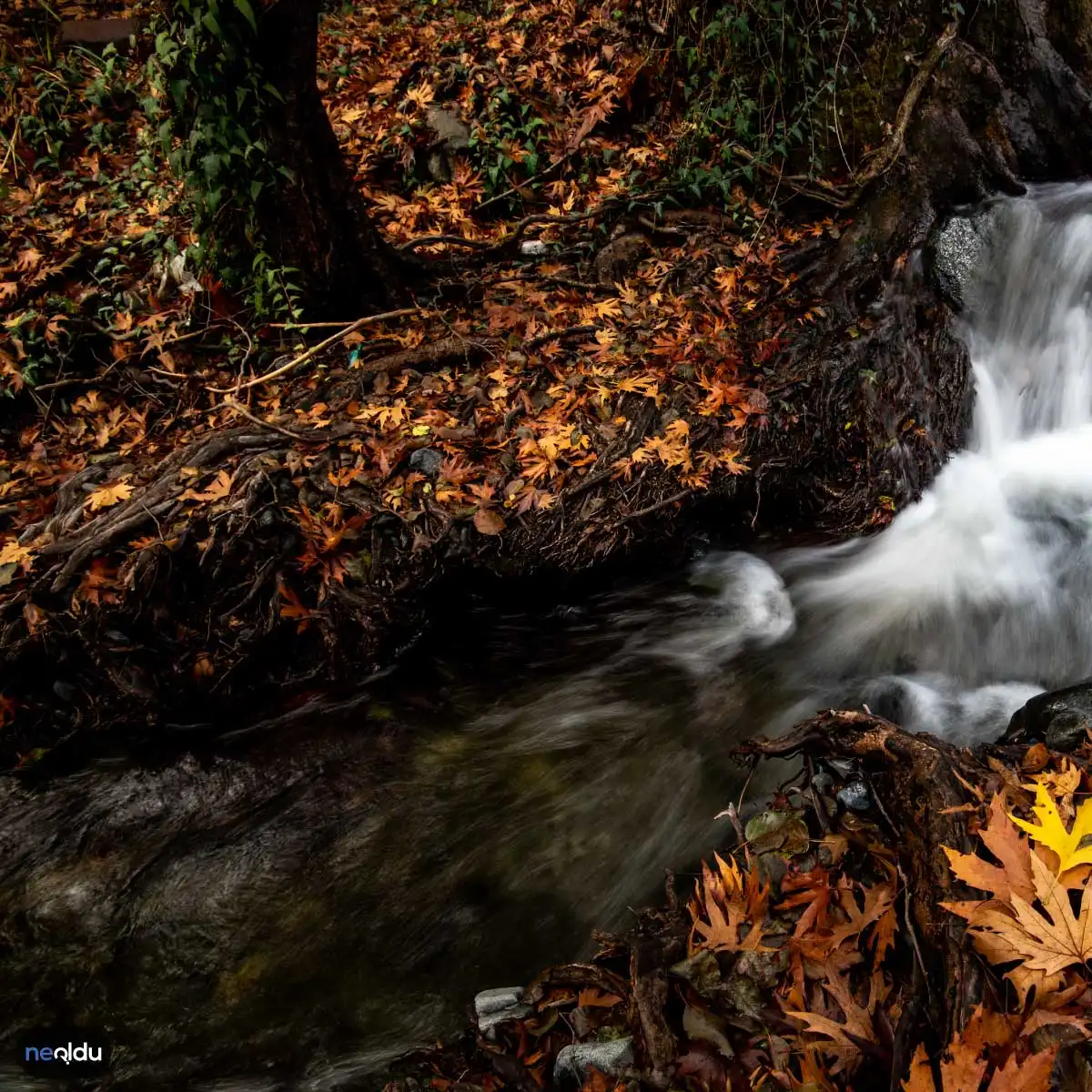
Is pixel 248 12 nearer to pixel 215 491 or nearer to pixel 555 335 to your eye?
pixel 555 335

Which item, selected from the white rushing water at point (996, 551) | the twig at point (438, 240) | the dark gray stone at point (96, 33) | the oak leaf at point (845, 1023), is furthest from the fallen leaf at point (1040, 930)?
the dark gray stone at point (96, 33)

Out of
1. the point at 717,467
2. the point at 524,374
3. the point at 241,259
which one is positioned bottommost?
the point at 717,467

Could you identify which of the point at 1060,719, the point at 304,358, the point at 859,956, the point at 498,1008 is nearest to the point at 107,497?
the point at 304,358

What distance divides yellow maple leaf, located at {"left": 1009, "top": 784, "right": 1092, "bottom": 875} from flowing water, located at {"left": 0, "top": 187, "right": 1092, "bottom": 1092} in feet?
5.88

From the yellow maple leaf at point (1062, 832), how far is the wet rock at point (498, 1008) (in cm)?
170

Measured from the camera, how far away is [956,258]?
569cm

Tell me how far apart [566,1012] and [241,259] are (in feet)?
16.0

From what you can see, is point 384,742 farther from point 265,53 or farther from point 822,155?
point 822,155

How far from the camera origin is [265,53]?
4.32 meters

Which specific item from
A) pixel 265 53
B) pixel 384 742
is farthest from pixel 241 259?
pixel 384 742

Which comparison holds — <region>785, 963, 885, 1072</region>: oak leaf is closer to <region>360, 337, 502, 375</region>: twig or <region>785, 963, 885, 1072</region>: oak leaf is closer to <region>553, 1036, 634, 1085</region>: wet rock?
<region>553, 1036, 634, 1085</region>: wet rock

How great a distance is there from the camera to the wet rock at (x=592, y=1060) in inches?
85.8

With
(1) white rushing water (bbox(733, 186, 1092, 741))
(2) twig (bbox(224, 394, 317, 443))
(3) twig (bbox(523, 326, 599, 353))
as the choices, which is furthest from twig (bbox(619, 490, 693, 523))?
(2) twig (bbox(224, 394, 317, 443))

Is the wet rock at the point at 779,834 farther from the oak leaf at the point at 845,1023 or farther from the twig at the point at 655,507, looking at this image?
the twig at the point at 655,507
